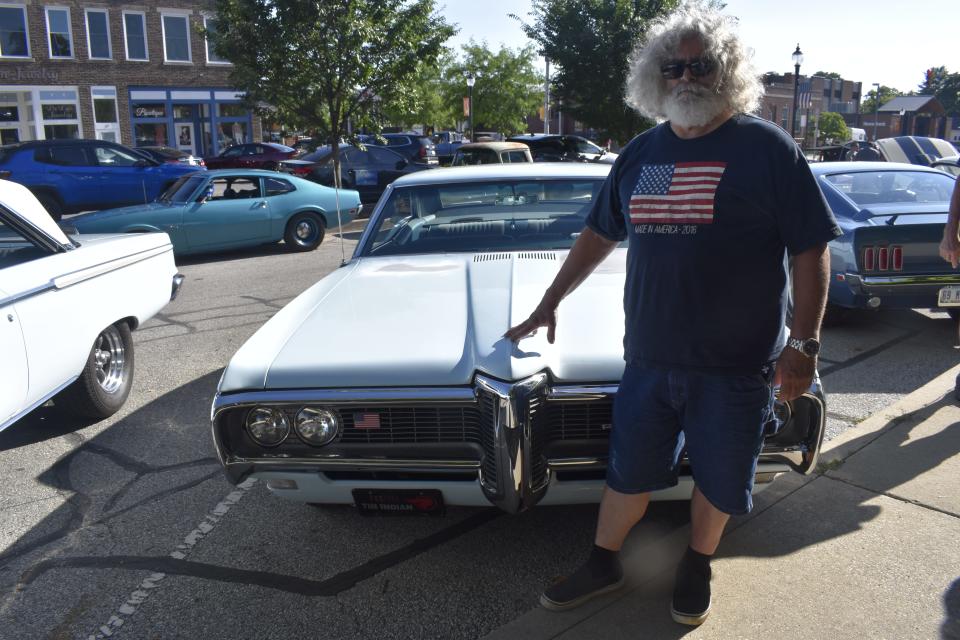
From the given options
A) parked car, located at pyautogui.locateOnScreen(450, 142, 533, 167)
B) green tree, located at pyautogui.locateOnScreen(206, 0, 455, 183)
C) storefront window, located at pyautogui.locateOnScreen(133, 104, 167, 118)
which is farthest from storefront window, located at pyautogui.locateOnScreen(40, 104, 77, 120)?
parked car, located at pyautogui.locateOnScreen(450, 142, 533, 167)

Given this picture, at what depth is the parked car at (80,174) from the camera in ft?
49.3

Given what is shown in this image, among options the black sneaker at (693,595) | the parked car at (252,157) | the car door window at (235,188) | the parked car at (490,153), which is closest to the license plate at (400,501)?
the black sneaker at (693,595)

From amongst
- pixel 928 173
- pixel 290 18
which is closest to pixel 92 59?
pixel 290 18

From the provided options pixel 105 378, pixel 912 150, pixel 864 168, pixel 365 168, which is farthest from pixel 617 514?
pixel 912 150

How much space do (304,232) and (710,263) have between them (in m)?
10.4

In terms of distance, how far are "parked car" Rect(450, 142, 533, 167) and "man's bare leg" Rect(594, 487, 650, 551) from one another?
12571 millimetres

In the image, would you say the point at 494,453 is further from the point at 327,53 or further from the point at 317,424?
the point at 327,53

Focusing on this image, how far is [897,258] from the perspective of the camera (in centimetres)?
606

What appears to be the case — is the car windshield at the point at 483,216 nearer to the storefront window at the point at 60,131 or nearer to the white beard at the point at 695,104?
the white beard at the point at 695,104

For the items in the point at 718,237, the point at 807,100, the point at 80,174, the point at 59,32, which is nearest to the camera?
the point at 718,237

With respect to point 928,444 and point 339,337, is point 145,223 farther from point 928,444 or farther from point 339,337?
point 928,444

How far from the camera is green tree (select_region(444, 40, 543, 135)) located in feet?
128

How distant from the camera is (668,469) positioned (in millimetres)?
2568

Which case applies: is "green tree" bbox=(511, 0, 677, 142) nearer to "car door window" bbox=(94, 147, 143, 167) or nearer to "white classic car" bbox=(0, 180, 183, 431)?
"car door window" bbox=(94, 147, 143, 167)
